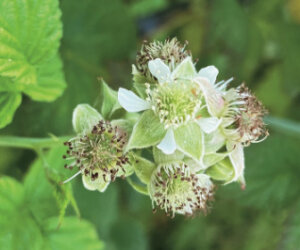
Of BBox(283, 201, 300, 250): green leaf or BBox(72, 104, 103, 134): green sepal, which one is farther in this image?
BBox(283, 201, 300, 250): green leaf

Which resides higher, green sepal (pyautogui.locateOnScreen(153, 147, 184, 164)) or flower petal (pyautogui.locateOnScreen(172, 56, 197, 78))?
flower petal (pyautogui.locateOnScreen(172, 56, 197, 78))

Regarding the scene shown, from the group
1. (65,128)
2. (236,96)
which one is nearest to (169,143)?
(236,96)

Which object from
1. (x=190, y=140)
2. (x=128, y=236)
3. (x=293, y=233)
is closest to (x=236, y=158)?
(x=190, y=140)

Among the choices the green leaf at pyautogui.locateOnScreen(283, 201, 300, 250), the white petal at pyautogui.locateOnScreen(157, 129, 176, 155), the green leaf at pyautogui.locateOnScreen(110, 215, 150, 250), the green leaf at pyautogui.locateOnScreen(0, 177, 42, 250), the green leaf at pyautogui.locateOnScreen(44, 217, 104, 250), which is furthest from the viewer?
the green leaf at pyautogui.locateOnScreen(110, 215, 150, 250)

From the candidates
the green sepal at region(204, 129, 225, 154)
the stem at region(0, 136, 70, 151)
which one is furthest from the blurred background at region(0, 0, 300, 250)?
the green sepal at region(204, 129, 225, 154)

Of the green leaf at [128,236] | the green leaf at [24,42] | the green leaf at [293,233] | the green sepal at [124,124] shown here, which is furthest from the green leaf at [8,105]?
the green leaf at [128,236]

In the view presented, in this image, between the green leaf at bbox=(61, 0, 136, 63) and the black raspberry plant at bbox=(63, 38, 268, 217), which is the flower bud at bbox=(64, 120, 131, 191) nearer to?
the black raspberry plant at bbox=(63, 38, 268, 217)

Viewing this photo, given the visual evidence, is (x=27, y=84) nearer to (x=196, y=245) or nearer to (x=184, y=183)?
(x=184, y=183)

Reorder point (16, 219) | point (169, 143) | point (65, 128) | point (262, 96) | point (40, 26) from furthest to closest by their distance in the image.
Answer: point (262, 96) < point (65, 128) < point (16, 219) < point (40, 26) < point (169, 143)

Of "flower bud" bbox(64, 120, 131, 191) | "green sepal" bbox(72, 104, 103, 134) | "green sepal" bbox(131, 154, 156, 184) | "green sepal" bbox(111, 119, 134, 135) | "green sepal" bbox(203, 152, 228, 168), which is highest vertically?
"green sepal" bbox(203, 152, 228, 168)
